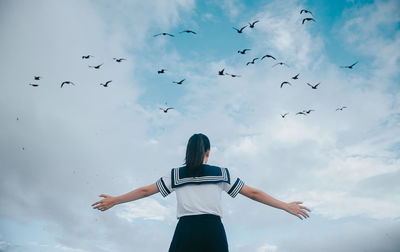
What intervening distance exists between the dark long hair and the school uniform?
9 cm

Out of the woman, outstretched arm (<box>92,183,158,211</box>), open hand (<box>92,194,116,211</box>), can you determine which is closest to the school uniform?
the woman

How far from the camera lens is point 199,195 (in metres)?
4.66

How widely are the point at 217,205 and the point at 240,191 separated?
0.57 meters

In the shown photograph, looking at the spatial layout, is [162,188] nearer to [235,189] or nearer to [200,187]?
[200,187]

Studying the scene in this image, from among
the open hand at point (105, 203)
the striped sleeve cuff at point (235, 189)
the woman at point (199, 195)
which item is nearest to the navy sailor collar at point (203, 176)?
the woman at point (199, 195)

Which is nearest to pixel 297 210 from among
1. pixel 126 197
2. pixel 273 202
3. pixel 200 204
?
pixel 273 202

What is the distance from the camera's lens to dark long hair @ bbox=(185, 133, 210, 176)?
185 inches

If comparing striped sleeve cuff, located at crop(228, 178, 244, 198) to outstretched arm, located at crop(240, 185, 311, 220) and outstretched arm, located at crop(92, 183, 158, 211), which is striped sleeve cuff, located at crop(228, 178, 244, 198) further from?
Result: outstretched arm, located at crop(92, 183, 158, 211)

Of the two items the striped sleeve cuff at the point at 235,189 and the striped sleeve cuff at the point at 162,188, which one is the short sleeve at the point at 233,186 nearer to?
the striped sleeve cuff at the point at 235,189

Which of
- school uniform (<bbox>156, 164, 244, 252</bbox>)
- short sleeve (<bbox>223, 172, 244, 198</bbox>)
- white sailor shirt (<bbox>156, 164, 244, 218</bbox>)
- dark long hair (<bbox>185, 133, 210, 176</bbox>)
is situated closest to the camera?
school uniform (<bbox>156, 164, 244, 252</bbox>)

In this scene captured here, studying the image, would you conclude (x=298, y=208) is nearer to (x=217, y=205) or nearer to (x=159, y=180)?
(x=217, y=205)

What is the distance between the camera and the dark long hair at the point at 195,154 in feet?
15.4

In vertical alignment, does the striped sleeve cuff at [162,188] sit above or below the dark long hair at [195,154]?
below

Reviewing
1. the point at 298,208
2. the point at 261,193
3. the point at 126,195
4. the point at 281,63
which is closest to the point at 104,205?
the point at 126,195
